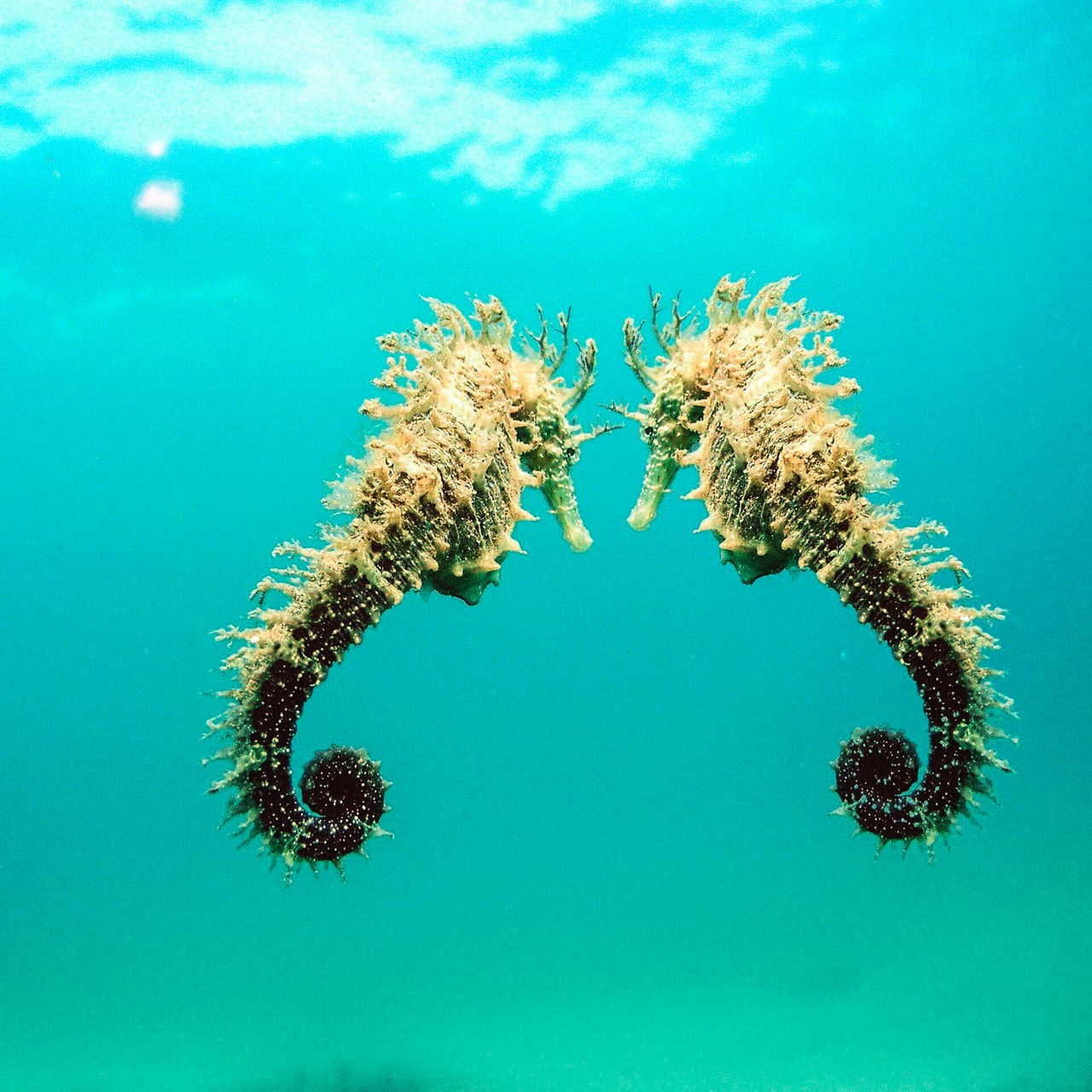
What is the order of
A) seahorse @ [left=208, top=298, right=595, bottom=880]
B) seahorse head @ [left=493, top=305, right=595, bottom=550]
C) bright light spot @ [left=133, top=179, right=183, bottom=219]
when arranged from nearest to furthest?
seahorse @ [left=208, top=298, right=595, bottom=880] < seahorse head @ [left=493, top=305, right=595, bottom=550] < bright light spot @ [left=133, top=179, right=183, bottom=219]

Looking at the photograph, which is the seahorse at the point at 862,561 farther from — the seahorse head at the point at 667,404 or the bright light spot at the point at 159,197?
the bright light spot at the point at 159,197

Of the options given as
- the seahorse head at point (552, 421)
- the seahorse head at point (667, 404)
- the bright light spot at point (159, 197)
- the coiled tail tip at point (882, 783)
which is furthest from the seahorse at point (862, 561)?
the bright light spot at point (159, 197)

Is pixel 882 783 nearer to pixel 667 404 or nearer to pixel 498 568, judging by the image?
pixel 498 568

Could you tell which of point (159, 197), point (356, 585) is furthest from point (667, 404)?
point (159, 197)

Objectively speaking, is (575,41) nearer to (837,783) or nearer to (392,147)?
(392,147)

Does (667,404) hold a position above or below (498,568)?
above

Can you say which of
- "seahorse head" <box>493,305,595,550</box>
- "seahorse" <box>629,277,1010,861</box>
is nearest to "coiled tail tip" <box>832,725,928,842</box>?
"seahorse" <box>629,277,1010,861</box>

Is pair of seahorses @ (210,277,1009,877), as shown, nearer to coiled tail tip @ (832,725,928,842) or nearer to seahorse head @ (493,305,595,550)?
coiled tail tip @ (832,725,928,842)

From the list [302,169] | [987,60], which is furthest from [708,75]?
[302,169]
